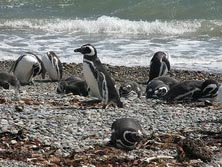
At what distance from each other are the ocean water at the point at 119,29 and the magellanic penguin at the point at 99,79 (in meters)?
5.56

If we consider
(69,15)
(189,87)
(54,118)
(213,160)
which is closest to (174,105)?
(189,87)

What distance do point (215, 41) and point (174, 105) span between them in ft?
29.7

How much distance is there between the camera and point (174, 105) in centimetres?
861

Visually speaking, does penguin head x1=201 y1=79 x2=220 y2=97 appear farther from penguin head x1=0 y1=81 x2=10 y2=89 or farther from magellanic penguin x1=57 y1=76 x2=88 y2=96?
penguin head x1=0 y1=81 x2=10 y2=89

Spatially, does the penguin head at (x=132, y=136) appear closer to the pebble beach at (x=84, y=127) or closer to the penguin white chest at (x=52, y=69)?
the pebble beach at (x=84, y=127)

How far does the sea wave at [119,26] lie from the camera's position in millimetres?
19531

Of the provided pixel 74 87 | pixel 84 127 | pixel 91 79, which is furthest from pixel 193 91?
pixel 84 127

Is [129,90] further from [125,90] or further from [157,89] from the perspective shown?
[157,89]

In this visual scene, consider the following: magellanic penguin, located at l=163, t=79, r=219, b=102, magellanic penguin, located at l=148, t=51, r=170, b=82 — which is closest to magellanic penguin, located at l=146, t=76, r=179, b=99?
magellanic penguin, located at l=163, t=79, r=219, b=102

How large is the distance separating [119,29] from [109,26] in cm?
40

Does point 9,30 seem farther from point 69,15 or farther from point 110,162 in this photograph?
point 110,162

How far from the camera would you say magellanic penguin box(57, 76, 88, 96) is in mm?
9688

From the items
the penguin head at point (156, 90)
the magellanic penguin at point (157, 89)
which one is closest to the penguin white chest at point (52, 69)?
the magellanic penguin at point (157, 89)

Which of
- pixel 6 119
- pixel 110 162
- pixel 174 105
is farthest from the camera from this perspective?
pixel 174 105
